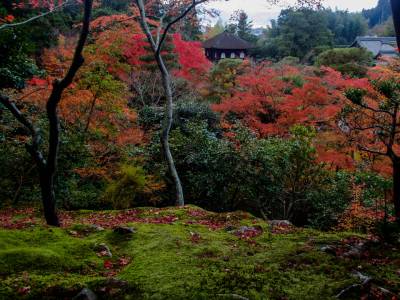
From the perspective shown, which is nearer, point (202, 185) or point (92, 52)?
point (202, 185)

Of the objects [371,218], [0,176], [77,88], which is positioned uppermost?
[77,88]

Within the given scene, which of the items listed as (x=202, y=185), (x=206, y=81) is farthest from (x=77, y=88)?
(x=206, y=81)

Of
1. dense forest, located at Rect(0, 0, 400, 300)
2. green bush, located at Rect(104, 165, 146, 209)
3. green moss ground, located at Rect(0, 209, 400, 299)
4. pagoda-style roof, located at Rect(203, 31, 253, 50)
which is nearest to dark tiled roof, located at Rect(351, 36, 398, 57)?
pagoda-style roof, located at Rect(203, 31, 253, 50)

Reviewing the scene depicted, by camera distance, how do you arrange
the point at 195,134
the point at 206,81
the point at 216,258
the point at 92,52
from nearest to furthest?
the point at 216,258
the point at 195,134
the point at 92,52
the point at 206,81

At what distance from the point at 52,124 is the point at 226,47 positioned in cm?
2916

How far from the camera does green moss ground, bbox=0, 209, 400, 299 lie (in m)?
3.15

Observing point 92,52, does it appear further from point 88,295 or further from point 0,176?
point 88,295

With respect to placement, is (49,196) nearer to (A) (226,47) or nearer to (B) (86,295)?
(B) (86,295)

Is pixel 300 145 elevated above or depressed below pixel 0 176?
above

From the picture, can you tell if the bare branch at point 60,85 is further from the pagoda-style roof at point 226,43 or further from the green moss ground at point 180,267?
the pagoda-style roof at point 226,43

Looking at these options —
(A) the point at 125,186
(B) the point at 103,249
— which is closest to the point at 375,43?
(A) the point at 125,186

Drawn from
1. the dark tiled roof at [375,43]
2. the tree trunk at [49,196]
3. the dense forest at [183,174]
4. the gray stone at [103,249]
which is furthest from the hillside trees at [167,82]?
the dark tiled roof at [375,43]

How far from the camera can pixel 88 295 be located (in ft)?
9.71

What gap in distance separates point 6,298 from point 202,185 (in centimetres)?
820
